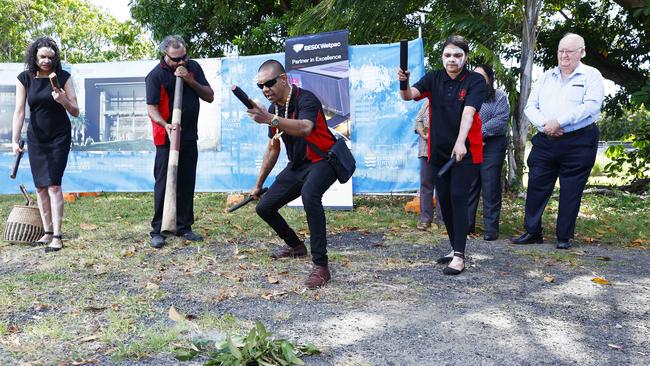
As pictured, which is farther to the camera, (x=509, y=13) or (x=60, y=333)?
(x=509, y=13)

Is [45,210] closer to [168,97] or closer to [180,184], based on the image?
[180,184]

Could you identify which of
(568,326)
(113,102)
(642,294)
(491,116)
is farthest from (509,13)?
(568,326)

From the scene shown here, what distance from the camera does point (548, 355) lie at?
332 cm

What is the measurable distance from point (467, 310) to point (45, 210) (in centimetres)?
425

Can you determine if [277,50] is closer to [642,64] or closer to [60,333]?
[642,64]

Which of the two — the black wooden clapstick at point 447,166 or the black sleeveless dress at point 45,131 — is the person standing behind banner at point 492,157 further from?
the black sleeveless dress at point 45,131

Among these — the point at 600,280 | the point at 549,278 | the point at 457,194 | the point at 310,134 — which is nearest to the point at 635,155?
the point at 600,280

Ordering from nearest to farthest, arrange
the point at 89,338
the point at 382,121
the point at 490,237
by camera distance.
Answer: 1. the point at 89,338
2. the point at 490,237
3. the point at 382,121

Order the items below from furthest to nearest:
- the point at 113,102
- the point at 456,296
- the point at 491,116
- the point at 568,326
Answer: the point at 113,102
the point at 491,116
the point at 456,296
the point at 568,326

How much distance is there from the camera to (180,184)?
6.53m

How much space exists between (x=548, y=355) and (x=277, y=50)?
12111mm

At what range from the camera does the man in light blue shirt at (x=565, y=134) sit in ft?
20.1

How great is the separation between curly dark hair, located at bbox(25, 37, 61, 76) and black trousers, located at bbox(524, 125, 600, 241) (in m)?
4.69

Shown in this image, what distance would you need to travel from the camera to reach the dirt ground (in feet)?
10.9
